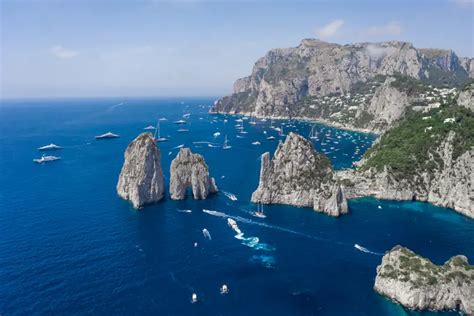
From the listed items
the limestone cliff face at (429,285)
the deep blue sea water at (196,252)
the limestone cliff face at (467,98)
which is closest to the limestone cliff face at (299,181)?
the deep blue sea water at (196,252)

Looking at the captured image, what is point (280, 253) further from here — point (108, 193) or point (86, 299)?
point (108, 193)

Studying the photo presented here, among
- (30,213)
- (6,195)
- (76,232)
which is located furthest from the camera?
(6,195)

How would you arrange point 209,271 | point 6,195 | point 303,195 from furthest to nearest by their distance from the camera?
point 6,195
point 303,195
point 209,271

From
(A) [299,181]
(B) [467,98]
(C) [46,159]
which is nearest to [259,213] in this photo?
(A) [299,181]

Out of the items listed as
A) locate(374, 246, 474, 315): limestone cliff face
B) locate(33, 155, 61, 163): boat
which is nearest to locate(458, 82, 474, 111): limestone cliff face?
locate(374, 246, 474, 315): limestone cliff face

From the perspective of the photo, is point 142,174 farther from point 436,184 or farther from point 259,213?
point 436,184

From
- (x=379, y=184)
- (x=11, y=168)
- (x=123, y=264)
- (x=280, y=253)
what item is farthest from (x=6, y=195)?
(x=379, y=184)
